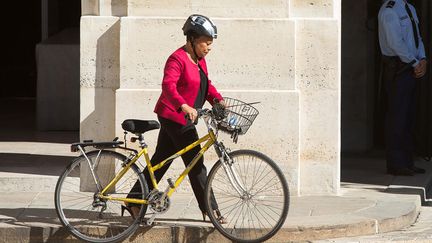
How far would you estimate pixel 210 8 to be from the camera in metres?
11.9

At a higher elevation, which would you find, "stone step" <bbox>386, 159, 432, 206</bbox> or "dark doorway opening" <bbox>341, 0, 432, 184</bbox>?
"dark doorway opening" <bbox>341, 0, 432, 184</bbox>

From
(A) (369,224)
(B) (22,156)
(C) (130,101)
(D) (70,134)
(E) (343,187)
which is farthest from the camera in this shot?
(D) (70,134)

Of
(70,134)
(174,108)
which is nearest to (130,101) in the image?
(174,108)

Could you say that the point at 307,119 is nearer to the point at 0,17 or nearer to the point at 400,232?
the point at 400,232

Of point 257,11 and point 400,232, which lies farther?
point 257,11

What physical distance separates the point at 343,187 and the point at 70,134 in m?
4.21

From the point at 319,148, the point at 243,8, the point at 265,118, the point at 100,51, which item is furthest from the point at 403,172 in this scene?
the point at 100,51

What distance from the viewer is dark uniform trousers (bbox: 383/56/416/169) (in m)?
13.4

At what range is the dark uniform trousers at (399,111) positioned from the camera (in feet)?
44.0

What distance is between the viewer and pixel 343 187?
12.7m

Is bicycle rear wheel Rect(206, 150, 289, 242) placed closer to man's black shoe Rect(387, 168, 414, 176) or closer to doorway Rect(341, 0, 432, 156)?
man's black shoe Rect(387, 168, 414, 176)

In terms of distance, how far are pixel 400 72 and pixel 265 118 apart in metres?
2.11

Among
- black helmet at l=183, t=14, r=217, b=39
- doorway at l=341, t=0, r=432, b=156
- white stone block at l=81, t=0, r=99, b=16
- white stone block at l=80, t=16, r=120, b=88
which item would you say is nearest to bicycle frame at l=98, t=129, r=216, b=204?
black helmet at l=183, t=14, r=217, b=39

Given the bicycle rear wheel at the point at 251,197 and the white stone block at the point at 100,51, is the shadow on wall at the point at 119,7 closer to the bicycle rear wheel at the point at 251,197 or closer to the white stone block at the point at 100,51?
the white stone block at the point at 100,51
